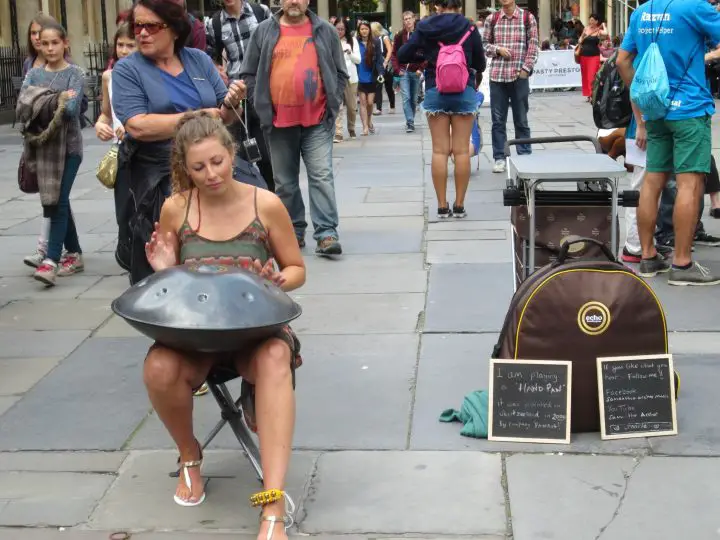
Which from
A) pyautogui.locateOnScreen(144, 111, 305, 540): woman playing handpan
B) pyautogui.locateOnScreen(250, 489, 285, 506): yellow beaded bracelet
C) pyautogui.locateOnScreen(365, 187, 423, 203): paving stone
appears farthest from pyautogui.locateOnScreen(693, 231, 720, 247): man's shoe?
pyautogui.locateOnScreen(250, 489, 285, 506): yellow beaded bracelet

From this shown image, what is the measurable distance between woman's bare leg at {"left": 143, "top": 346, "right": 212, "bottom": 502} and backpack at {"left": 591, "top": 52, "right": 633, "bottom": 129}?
14.1ft

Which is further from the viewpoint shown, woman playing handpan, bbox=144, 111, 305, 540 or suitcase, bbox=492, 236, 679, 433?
suitcase, bbox=492, 236, 679, 433

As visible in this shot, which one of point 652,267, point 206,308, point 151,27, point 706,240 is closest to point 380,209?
point 706,240

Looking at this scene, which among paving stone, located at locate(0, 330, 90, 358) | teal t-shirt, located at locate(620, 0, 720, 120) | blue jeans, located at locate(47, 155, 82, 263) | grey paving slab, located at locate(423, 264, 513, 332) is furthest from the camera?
blue jeans, located at locate(47, 155, 82, 263)

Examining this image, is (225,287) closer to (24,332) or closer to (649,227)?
(24,332)

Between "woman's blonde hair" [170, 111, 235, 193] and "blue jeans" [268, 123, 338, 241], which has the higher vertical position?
"woman's blonde hair" [170, 111, 235, 193]

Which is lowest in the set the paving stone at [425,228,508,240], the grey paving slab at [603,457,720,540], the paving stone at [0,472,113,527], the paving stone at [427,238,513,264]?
the paving stone at [425,228,508,240]

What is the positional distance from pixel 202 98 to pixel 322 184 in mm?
2636

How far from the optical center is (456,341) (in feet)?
18.7

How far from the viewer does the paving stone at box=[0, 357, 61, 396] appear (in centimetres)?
526

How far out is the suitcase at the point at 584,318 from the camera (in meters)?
4.25

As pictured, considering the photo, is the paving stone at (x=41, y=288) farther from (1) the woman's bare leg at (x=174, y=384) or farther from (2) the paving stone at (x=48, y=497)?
(1) the woman's bare leg at (x=174, y=384)

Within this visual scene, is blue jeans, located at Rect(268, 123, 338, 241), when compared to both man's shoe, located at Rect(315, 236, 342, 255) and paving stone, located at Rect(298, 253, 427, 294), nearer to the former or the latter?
man's shoe, located at Rect(315, 236, 342, 255)

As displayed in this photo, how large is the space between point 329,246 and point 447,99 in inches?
68.9
